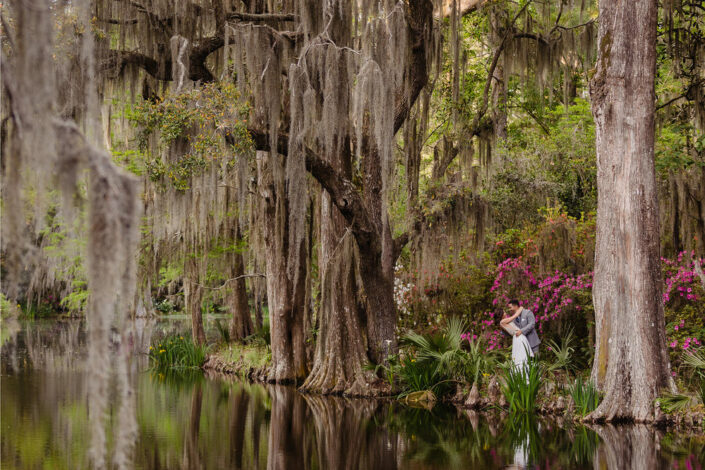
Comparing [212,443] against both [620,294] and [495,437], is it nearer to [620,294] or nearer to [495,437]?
[495,437]

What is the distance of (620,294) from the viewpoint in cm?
1012

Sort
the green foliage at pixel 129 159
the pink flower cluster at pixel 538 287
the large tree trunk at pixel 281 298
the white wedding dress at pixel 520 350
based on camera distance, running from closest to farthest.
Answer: the white wedding dress at pixel 520 350, the pink flower cluster at pixel 538 287, the large tree trunk at pixel 281 298, the green foliage at pixel 129 159

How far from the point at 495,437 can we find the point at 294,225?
5244mm

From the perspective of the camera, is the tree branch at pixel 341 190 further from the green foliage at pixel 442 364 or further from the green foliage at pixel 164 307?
the green foliage at pixel 164 307

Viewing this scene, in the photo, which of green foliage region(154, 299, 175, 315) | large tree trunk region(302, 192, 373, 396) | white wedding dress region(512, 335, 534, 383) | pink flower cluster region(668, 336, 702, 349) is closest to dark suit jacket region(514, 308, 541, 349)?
white wedding dress region(512, 335, 534, 383)

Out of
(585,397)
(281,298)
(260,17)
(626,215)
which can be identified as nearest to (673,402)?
(585,397)

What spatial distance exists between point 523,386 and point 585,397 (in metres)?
0.91

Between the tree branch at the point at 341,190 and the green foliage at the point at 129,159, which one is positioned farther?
the green foliage at the point at 129,159

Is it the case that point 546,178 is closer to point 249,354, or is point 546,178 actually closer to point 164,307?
point 249,354

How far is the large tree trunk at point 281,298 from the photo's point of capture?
1548 cm

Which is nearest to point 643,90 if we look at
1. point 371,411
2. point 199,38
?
point 371,411

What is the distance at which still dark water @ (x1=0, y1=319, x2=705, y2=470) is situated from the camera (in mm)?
7371

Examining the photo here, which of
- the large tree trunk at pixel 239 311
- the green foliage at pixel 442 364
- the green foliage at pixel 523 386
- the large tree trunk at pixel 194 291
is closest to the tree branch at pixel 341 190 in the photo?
the green foliage at pixel 442 364

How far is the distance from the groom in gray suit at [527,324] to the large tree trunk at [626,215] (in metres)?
1.26
